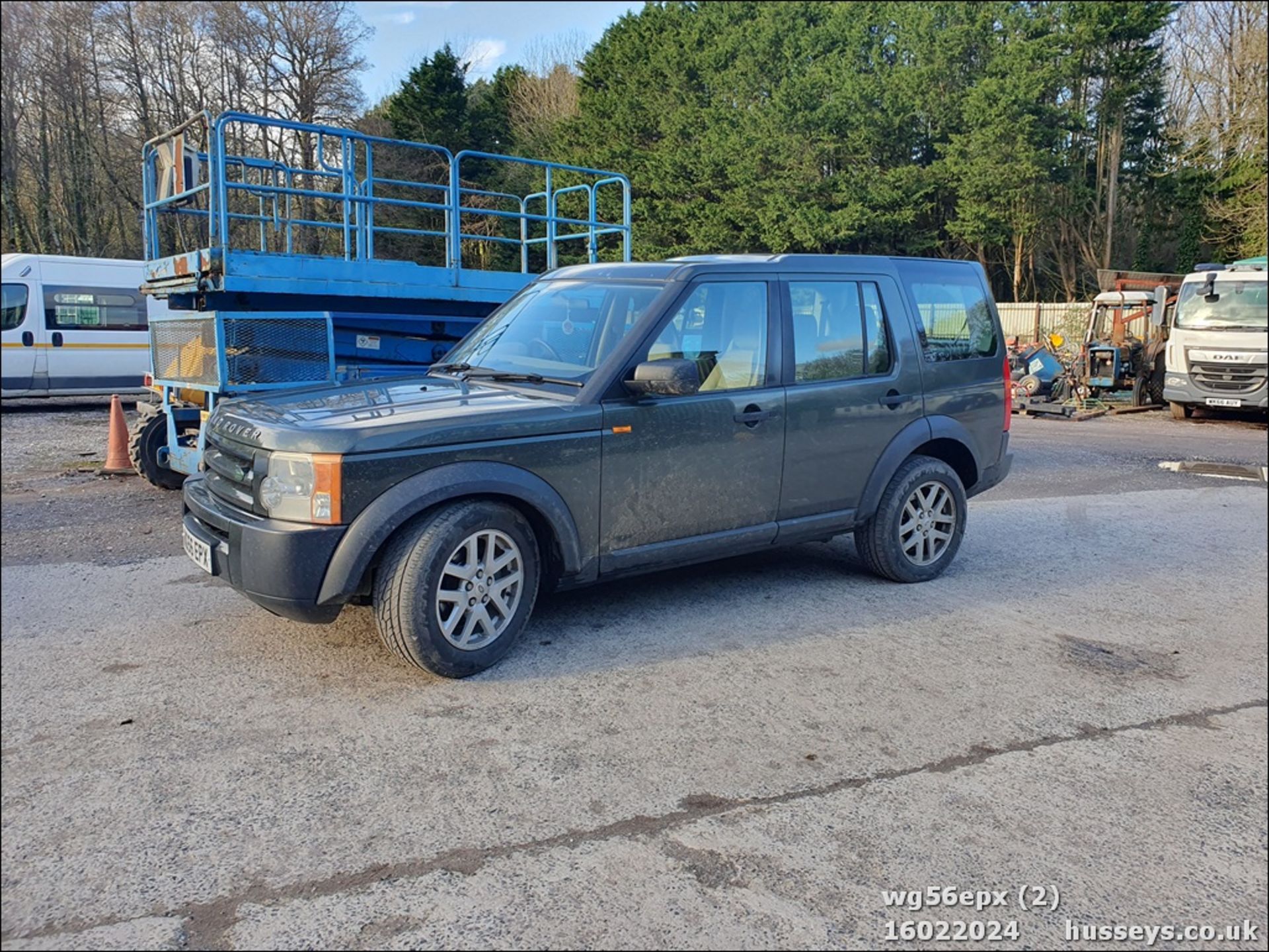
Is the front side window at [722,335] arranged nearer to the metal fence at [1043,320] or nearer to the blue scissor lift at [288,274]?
the blue scissor lift at [288,274]

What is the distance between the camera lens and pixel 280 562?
13.4 ft

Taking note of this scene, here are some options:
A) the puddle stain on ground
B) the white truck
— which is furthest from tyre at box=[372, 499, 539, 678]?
the white truck

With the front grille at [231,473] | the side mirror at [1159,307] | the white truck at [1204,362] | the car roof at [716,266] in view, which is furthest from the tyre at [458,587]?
the side mirror at [1159,307]

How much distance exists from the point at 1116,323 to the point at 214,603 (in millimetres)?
21184

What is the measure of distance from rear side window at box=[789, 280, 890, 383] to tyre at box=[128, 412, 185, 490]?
620 cm

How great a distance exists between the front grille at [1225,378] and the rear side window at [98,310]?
54.6 feet

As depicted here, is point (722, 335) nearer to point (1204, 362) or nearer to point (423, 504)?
point (423, 504)

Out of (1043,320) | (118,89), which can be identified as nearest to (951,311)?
(118,89)

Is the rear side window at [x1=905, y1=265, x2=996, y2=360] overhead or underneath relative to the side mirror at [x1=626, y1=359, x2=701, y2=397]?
overhead

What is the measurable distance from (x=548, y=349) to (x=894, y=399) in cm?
213

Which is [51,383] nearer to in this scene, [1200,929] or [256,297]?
[1200,929]

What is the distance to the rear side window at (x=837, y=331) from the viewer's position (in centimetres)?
564

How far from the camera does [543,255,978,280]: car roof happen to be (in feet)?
17.7

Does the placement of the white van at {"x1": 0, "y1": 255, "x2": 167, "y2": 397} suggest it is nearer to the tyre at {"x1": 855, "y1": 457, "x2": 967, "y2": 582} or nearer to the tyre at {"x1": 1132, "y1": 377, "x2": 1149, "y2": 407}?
the tyre at {"x1": 855, "y1": 457, "x2": 967, "y2": 582}
